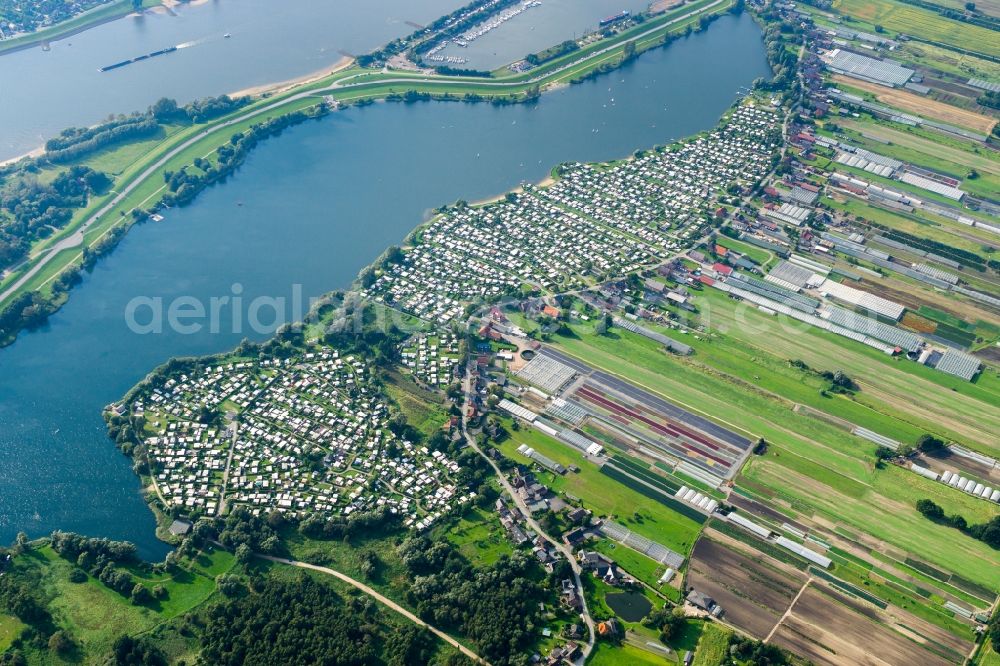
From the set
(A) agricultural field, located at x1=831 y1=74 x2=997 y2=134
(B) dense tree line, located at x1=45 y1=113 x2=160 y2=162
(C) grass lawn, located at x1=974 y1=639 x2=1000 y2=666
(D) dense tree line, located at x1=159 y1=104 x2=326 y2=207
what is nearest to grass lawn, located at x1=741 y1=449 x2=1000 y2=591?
(C) grass lawn, located at x1=974 y1=639 x2=1000 y2=666

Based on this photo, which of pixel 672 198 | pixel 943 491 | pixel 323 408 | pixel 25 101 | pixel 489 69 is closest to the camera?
pixel 943 491

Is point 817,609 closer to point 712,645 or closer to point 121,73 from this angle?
point 712,645

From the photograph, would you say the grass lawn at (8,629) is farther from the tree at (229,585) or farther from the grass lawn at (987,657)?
the grass lawn at (987,657)

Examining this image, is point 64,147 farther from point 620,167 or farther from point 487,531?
point 487,531

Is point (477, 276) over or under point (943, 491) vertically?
over

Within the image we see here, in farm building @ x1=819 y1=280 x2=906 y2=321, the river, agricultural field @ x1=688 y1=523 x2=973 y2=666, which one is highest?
the river

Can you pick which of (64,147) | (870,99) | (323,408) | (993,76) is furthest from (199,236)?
(993,76)

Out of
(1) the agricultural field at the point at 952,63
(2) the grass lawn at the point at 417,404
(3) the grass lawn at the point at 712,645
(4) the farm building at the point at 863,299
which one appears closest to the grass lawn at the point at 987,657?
(3) the grass lawn at the point at 712,645

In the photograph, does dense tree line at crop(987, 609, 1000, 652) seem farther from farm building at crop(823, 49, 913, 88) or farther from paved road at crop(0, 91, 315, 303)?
paved road at crop(0, 91, 315, 303)
